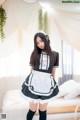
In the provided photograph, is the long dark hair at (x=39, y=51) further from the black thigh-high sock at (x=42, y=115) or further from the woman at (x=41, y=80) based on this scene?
the black thigh-high sock at (x=42, y=115)

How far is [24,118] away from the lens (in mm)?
2525

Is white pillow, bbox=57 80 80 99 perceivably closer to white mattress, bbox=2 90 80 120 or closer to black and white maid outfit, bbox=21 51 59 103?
white mattress, bbox=2 90 80 120

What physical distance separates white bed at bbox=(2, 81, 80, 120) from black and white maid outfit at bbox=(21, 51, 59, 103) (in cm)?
22

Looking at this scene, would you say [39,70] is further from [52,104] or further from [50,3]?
[50,3]

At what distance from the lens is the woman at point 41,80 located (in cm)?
234

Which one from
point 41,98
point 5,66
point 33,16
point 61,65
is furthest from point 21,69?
point 41,98

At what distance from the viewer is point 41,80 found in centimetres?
235

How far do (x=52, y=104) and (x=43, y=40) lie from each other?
0.85 meters

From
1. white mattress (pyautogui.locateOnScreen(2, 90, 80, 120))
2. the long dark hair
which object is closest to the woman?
the long dark hair

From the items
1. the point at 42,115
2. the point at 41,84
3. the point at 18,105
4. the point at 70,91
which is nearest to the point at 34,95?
the point at 41,84

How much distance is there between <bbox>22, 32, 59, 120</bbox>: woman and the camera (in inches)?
92.2

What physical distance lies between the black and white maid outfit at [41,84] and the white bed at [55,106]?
22 cm

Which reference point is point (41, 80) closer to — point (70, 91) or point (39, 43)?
point (39, 43)

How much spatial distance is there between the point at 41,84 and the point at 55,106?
453mm
